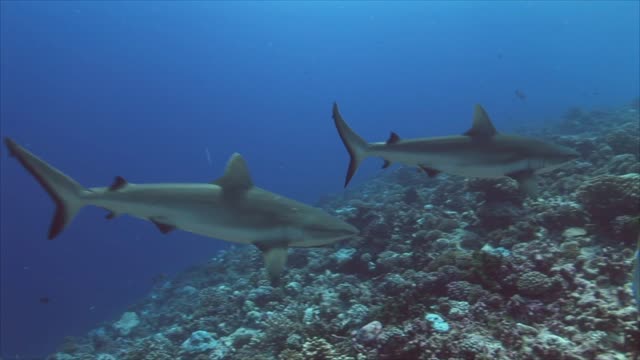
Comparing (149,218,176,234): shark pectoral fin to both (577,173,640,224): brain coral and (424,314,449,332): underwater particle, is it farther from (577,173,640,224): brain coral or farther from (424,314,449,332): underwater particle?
(577,173,640,224): brain coral

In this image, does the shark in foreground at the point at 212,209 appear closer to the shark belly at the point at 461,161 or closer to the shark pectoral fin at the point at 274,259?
the shark pectoral fin at the point at 274,259

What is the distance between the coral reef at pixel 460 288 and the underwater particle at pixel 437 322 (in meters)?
0.02

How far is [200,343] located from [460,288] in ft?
19.8

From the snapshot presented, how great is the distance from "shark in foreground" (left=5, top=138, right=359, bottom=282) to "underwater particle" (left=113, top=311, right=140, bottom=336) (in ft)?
46.1

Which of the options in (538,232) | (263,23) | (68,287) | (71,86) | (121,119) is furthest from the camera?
(263,23)

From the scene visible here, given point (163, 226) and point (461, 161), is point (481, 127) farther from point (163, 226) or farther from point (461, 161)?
point (163, 226)

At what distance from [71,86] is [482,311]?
116997 millimetres

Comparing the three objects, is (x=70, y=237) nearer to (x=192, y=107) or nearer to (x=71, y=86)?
(x=71, y=86)

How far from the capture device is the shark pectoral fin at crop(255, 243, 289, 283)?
4770 millimetres

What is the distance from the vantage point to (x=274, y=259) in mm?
4809

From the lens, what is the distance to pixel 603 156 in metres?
13.7

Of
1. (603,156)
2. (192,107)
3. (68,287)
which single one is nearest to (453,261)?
(603,156)

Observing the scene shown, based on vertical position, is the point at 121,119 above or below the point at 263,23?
below

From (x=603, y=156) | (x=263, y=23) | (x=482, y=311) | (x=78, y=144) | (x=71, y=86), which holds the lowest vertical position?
(x=482, y=311)
